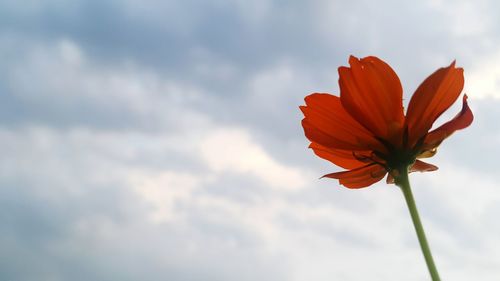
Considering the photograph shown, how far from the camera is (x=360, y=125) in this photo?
4.49ft

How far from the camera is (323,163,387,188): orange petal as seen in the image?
1412mm

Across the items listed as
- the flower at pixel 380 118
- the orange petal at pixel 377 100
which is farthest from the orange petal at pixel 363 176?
the orange petal at pixel 377 100

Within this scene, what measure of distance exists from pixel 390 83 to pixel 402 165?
0.24 metres

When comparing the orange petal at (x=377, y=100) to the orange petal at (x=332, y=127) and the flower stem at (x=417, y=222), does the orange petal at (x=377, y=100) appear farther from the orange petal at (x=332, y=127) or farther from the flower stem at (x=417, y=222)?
the flower stem at (x=417, y=222)

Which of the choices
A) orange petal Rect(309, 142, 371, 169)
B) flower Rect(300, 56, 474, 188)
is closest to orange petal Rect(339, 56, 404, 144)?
flower Rect(300, 56, 474, 188)

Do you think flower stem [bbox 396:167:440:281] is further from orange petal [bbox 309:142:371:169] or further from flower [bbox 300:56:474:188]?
orange petal [bbox 309:142:371:169]

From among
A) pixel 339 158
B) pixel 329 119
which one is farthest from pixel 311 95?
pixel 339 158

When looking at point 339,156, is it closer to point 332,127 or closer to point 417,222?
point 332,127

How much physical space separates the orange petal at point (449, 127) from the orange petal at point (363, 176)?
151 mm

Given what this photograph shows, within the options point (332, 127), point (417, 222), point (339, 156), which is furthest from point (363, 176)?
point (417, 222)

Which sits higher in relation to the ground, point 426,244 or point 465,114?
point 465,114

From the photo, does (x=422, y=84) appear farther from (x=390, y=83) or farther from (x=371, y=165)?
(x=371, y=165)

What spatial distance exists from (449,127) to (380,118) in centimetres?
19

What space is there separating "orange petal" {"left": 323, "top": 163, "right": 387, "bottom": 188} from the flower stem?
0.15 m
